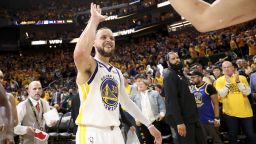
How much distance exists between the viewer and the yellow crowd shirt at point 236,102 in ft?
23.0

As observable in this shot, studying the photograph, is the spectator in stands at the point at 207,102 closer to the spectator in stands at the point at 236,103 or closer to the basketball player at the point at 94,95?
the spectator in stands at the point at 236,103

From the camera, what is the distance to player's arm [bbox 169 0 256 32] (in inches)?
39.6

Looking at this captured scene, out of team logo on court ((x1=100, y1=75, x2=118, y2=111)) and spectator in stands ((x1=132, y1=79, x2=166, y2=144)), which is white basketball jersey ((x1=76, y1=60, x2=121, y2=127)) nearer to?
team logo on court ((x1=100, y1=75, x2=118, y2=111))

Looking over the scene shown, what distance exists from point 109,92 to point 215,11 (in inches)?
103

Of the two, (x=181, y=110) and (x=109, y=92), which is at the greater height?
(x=109, y=92)

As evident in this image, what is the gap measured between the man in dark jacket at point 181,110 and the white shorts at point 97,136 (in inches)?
87.0

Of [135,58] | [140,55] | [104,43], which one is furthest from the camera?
[135,58]

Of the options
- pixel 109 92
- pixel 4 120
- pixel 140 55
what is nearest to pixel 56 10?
pixel 140 55

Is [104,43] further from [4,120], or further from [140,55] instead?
[140,55]

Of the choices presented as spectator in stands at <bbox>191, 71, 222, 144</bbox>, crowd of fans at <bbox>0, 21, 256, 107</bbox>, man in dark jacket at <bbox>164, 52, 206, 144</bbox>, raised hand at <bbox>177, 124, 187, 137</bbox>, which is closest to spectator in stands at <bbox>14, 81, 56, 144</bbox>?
man in dark jacket at <bbox>164, 52, 206, 144</bbox>

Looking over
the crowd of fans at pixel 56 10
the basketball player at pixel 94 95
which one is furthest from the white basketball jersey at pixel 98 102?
the crowd of fans at pixel 56 10

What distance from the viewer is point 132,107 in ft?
13.6

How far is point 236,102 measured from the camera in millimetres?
7055

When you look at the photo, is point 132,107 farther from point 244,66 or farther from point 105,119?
point 244,66
